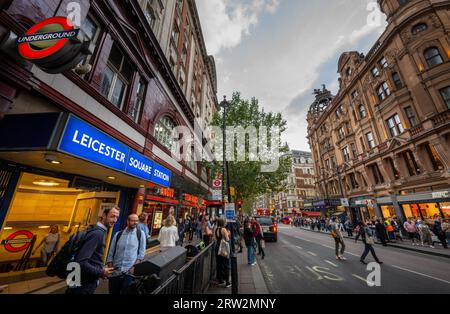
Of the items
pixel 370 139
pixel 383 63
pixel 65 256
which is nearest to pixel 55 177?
pixel 65 256

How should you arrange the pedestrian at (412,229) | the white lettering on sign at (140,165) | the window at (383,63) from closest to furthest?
the white lettering on sign at (140,165) → the pedestrian at (412,229) → the window at (383,63)

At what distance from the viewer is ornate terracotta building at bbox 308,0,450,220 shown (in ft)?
50.7

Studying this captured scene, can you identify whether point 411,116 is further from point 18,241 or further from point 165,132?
point 18,241

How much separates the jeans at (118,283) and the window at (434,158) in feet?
75.3

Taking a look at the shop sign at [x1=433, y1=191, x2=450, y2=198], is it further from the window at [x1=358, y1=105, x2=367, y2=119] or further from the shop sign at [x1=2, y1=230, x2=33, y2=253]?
the shop sign at [x1=2, y1=230, x2=33, y2=253]

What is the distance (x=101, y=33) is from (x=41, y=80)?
13.8 ft

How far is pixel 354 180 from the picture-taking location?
26797 millimetres

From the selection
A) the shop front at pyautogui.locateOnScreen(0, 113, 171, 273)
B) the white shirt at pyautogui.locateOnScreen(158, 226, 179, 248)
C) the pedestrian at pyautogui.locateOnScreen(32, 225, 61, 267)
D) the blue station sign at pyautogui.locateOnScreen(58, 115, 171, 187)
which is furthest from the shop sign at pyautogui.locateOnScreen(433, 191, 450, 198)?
the pedestrian at pyautogui.locateOnScreen(32, 225, 61, 267)

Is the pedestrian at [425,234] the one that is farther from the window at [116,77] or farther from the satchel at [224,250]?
the window at [116,77]

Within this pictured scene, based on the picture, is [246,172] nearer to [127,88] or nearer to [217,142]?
[217,142]

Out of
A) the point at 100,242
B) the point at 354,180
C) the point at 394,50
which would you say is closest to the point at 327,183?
the point at 354,180

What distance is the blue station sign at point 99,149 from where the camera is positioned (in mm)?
4178

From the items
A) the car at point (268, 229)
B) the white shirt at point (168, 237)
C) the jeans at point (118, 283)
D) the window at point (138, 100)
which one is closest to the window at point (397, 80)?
the car at point (268, 229)

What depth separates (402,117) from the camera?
712 inches
